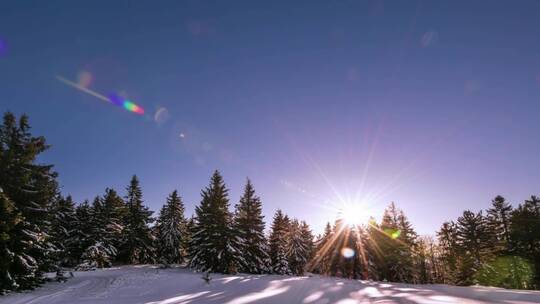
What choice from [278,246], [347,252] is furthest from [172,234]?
[347,252]

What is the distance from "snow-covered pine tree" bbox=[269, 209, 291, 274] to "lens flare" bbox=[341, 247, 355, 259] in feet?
40.9

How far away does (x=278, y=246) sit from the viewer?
47.5 metres

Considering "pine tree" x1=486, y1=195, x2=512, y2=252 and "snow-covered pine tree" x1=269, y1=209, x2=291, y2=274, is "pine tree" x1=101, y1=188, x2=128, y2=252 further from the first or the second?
"pine tree" x1=486, y1=195, x2=512, y2=252

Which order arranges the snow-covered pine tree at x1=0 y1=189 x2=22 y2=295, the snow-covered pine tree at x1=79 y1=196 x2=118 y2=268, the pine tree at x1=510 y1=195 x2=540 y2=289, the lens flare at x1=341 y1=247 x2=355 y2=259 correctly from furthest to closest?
1. the lens flare at x1=341 y1=247 x2=355 y2=259
2. the snow-covered pine tree at x1=79 y1=196 x2=118 y2=268
3. the pine tree at x1=510 y1=195 x2=540 y2=289
4. the snow-covered pine tree at x1=0 y1=189 x2=22 y2=295

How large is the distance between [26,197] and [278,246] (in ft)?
111

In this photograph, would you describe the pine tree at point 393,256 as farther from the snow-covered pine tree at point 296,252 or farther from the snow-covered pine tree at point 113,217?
the snow-covered pine tree at point 113,217

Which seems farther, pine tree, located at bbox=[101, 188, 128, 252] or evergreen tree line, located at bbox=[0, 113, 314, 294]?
pine tree, located at bbox=[101, 188, 128, 252]

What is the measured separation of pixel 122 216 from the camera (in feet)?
144

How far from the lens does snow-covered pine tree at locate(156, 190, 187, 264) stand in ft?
144

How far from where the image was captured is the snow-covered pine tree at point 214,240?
3288cm

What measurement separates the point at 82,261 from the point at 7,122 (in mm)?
21409

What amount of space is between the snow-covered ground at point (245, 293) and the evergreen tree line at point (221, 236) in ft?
14.1

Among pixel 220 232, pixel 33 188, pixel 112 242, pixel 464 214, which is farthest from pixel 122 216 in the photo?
pixel 464 214

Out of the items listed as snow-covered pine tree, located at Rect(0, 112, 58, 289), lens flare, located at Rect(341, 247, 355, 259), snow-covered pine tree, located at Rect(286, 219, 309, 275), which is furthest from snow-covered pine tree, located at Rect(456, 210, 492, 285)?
snow-covered pine tree, located at Rect(0, 112, 58, 289)
